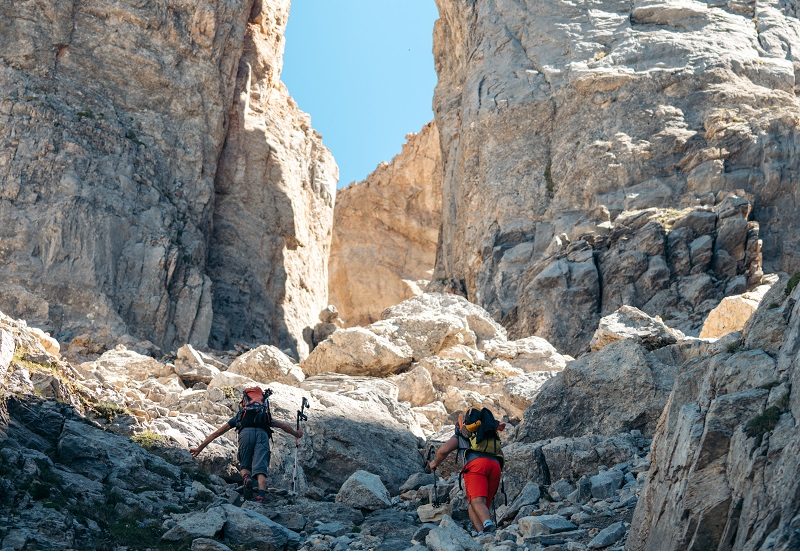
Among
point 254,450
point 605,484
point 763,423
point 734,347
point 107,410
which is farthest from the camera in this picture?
point 107,410

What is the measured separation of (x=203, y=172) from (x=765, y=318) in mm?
33217

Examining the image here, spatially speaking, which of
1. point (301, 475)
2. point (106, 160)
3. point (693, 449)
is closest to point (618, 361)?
point (301, 475)

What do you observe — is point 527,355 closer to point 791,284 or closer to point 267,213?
point 791,284

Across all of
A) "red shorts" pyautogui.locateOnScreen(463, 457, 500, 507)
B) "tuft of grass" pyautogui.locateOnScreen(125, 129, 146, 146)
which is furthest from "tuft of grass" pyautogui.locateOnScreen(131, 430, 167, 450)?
"tuft of grass" pyautogui.locateOnScreen(125, 129, 146, 146)

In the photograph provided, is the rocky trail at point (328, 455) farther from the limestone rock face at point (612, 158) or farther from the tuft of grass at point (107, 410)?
the limestone rock face at point (612, 158)

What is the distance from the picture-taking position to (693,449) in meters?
11.0

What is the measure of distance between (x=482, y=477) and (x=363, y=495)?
299 cm

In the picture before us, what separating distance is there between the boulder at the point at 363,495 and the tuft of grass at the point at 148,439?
2658 mm

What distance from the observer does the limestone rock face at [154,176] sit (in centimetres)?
3697

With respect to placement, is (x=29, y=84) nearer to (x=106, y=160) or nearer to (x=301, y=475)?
(x=106, y=160)

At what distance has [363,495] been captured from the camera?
15.8 m

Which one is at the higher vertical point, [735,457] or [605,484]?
[735,457]

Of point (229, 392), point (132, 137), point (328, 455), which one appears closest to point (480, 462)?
point (328, 455)

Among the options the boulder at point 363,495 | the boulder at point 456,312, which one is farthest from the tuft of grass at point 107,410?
the boulder at point 456,312
